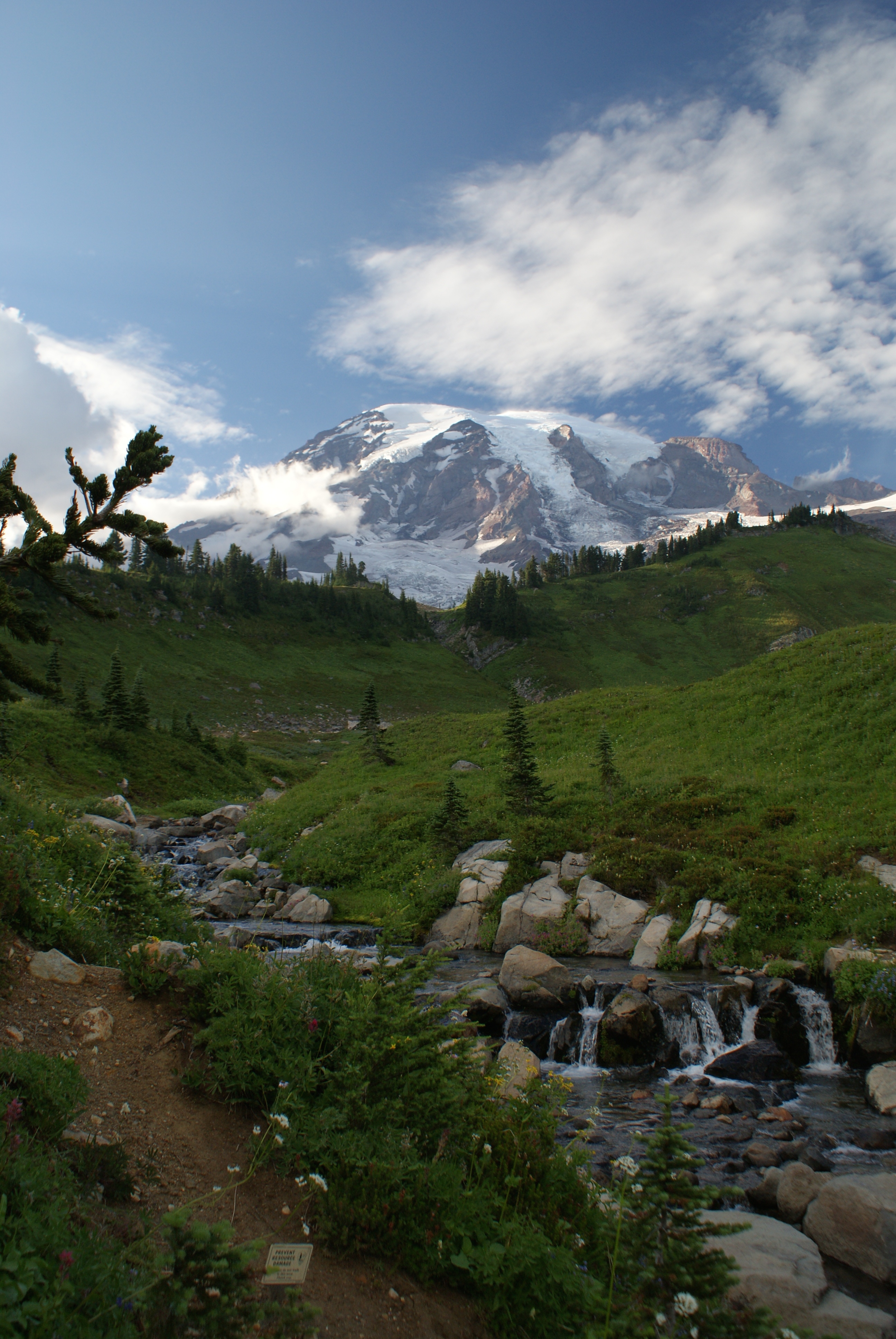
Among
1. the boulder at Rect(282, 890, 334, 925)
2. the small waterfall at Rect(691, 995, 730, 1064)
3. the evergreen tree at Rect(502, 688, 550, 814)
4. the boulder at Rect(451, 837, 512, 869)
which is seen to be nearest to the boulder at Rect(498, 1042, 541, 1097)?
the small waterfall at Rect(691, 995, 730, 1064)

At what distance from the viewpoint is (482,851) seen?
2481 centimetres

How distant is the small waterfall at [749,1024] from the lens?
13922 millimetres

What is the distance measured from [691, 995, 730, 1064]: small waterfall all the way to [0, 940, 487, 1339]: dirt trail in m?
10.4

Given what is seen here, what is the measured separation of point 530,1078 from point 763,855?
15.1 m

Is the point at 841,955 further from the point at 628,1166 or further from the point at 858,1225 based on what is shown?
the point at 628,1166

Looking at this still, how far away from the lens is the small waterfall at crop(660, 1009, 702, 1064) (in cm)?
1351

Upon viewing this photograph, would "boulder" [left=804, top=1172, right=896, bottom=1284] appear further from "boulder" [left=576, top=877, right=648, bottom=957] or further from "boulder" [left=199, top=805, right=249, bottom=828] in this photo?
"boulder" [left=199, top=805, right=249, bottom=828]

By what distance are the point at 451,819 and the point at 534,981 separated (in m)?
11.7

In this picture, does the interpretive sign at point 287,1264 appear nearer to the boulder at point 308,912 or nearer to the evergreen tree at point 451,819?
the boulder at point 308,912

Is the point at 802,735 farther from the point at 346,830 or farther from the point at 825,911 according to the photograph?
the point at 346,830

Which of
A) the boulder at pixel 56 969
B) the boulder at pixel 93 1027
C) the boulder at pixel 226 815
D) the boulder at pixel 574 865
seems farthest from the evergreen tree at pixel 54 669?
the boulder at pixel 93 1027

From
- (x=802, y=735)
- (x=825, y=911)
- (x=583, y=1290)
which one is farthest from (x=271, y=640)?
(x=583, y=1290)

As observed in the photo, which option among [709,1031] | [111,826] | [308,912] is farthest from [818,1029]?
[111,826]

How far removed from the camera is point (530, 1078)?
7.63m
